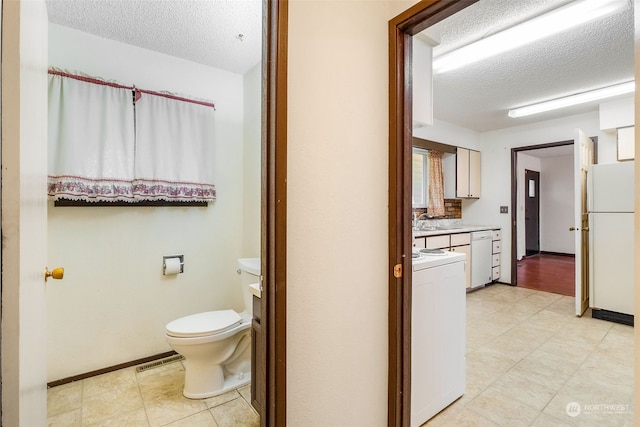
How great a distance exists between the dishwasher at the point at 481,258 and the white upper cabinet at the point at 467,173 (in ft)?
2.27

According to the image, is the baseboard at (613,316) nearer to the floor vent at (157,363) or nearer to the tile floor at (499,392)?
the tile floor at (499,392)

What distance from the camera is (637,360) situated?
0.73 m

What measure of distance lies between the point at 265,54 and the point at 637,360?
4.41 feet

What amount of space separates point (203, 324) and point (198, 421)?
1.68 feet

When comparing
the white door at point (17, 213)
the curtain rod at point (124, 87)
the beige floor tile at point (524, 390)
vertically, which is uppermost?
the curtain rod at point (124, 87)

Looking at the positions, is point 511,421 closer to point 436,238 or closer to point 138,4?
point 436,238

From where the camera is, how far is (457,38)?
89.3 inches

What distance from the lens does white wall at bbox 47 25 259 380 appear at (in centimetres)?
203

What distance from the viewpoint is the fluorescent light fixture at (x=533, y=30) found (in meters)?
1.87

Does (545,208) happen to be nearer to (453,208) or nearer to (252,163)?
(453,208)

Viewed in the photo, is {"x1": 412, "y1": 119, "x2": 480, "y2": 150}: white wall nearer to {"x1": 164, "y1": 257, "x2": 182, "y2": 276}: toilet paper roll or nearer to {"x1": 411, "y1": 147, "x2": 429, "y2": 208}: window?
{"x1": 411, "y1": 147, "x2": 429, "y2": 208}: window

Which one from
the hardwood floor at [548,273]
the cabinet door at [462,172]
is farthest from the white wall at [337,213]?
the hardwood floor at [548,273]

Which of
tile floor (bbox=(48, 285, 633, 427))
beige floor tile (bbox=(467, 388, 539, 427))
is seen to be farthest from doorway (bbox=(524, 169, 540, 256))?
beige floor tile (bbox=(467, 388, 539, 427))

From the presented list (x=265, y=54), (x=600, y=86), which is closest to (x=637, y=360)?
(x=265, y=54)
